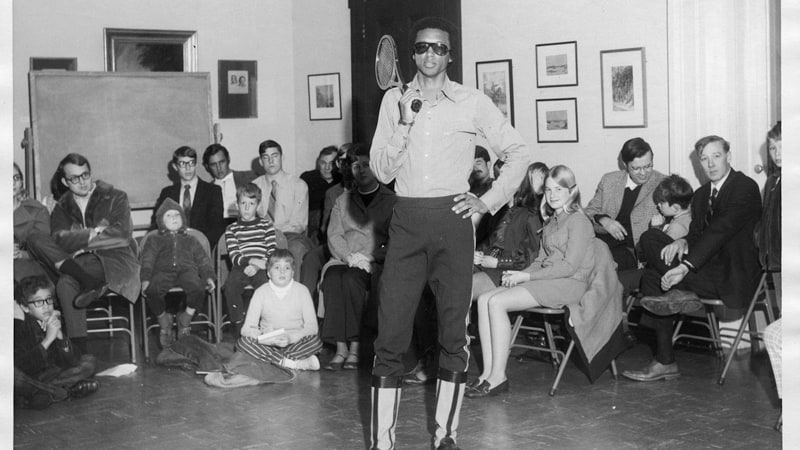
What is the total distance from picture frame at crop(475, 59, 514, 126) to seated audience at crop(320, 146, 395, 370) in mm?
1968

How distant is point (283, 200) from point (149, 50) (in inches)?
→ 99.4

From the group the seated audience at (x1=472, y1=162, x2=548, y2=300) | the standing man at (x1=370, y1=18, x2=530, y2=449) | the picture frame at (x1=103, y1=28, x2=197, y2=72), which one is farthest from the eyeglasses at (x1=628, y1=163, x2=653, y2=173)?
the picture frame at (x1=103, y1=28, x2=197, y2=72)

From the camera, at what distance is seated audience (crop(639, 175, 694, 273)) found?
5.89m

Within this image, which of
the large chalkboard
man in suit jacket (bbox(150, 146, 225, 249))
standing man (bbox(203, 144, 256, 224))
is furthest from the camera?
the large chalkboard

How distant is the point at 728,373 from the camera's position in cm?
585

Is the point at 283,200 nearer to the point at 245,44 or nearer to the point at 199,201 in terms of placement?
the point at 199,201

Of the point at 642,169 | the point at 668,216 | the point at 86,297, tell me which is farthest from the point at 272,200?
the point at 668,216

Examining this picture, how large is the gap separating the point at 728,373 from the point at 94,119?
568cm

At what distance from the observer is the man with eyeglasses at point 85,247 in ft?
21.0

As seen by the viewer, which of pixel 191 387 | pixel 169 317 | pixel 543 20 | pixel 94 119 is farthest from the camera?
pixel 94 119

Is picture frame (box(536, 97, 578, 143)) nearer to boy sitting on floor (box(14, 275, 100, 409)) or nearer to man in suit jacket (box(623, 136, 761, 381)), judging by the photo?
man in suit jacket (box(623, 136, 761, 381))

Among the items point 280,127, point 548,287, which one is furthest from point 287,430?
point 280,127

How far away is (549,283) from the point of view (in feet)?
18.1

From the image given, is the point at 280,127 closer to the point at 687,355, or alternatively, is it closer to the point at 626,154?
the point at 626,154
